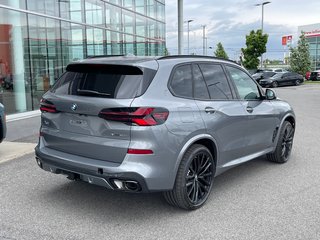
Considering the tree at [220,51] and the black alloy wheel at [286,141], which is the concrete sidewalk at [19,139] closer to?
the black alloy wheel at [286,141]

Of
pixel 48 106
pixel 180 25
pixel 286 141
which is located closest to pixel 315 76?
pixel 180 25

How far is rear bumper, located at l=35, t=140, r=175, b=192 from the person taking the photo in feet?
11.7

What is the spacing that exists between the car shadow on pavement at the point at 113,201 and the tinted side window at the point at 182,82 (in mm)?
1392

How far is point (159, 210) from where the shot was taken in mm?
4238

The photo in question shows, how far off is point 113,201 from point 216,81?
205cm

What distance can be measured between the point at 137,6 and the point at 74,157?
66.4 feet

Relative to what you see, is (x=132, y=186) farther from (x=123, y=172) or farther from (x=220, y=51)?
(x=220, y=51)

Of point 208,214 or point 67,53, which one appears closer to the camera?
point 208,214

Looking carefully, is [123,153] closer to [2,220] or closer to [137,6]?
[2,220]

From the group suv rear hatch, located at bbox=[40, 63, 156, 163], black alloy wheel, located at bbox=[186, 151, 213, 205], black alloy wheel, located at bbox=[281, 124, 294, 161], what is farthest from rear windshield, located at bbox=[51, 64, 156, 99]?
black alloy wheel, located at bbox=[281, 124, 294, 161]

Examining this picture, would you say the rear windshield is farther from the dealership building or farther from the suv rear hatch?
the dealership building

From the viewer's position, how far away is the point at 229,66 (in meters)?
5.11

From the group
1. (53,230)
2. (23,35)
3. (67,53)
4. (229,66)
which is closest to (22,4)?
(23,35)

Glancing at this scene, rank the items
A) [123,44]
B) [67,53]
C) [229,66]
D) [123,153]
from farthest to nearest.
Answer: [123,44] < [67,53] < [229,66] < [123,153]
